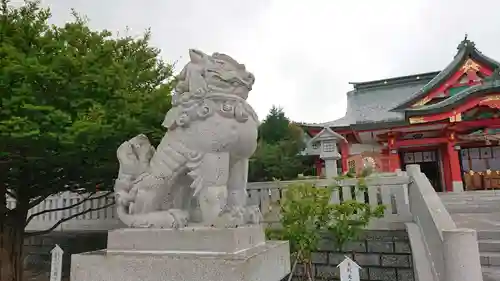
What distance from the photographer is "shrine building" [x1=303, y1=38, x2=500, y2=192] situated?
12.5 m

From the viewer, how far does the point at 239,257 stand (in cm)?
193

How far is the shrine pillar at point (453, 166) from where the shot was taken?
A: 12.5 metres

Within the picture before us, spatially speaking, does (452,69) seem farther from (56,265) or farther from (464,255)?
(56,265)

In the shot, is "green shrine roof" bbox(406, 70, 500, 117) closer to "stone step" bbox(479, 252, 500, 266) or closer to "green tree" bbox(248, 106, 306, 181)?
"green tree" bbox(248, 106, 306, 181)

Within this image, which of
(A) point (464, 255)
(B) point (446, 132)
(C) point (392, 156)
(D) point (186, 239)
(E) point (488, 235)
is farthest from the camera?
(C) point (392, 156)

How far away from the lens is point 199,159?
7.63 feet

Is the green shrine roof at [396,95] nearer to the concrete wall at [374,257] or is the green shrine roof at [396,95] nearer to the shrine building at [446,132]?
the shrine building at [446,132]

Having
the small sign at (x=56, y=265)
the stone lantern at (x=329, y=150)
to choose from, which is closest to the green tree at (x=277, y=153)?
the stone lantern at (x=329, y=150)

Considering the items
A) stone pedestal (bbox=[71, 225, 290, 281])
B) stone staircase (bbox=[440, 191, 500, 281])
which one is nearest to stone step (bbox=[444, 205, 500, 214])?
stone staircase (bbox=[440, 191, 500, 281])

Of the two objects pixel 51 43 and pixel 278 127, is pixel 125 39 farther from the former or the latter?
pixel 278 127

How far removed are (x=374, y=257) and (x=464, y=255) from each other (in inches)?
98.1

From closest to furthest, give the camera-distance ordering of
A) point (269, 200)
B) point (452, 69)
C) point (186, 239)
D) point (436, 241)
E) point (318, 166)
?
point (186, 239), point (436, 241), point (269, 200), point (452, 69), point (318, 166)

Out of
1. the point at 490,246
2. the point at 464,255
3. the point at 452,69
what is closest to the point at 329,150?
the point at 490,246

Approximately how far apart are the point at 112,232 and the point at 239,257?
976 millimetres
